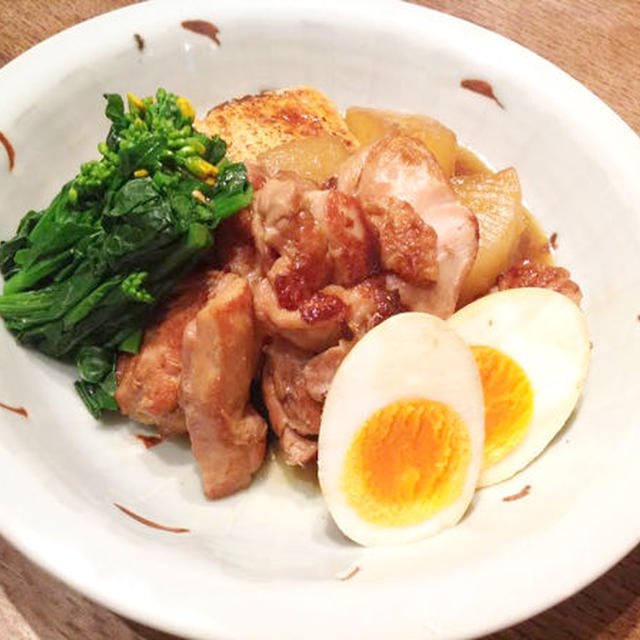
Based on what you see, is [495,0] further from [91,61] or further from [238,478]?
[238,478]

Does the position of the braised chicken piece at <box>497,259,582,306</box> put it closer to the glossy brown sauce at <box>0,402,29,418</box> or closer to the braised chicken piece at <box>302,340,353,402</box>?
the braised chicken piece at <box>302,340,353,402</box>

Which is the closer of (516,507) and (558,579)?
(558,579)

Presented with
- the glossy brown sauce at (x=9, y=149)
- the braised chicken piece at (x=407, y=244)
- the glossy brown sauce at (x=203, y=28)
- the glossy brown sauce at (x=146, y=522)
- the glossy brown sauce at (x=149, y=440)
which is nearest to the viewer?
the glossy brown sauce at (x=146, y=522)

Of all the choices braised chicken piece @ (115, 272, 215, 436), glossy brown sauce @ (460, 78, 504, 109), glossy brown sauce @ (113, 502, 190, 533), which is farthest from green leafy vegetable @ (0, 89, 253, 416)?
glossy brown sauce @ (460, 78, 504, 109)

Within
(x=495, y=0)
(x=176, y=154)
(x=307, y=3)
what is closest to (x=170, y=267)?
(x=176, y=154)

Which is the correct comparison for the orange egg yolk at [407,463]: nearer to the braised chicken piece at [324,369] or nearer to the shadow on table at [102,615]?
the braised chicken piece at [324,369]

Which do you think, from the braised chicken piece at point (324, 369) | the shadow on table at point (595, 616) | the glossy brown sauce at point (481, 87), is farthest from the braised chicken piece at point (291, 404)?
the glossy brown sauce at point (481, 87)

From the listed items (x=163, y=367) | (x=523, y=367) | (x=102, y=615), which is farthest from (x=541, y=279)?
(x=102, y=615)
